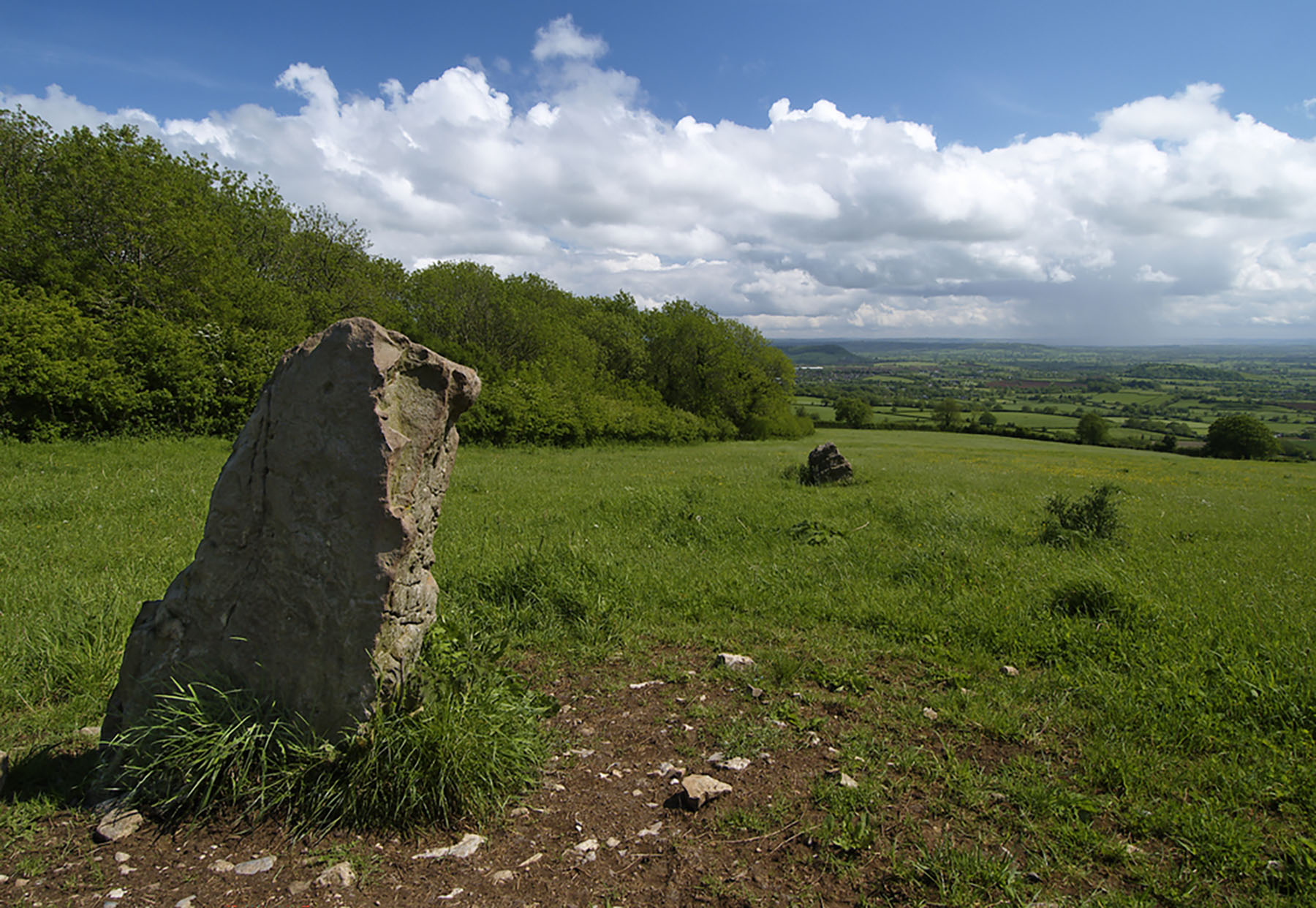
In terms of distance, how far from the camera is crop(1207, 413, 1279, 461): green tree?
53250mm

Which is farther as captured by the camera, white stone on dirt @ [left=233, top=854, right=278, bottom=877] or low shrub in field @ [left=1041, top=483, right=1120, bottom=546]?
low shrub in field @ [left=1041, top=483, right=1120, bottom=546]

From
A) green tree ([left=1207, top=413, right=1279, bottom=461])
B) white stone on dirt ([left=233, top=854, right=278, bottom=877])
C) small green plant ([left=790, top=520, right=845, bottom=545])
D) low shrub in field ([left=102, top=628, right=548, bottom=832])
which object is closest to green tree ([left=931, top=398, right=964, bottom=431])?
green tree ([left=1207, top=413, right=1279, bottom=461])

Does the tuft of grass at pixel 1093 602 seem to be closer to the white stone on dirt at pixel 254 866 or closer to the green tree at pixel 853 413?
the white stone on dirt at pixel 254 866

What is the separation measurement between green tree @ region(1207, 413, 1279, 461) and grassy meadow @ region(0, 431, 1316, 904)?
52.4 meters

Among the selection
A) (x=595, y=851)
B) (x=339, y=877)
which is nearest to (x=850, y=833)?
(x=595, y=851)

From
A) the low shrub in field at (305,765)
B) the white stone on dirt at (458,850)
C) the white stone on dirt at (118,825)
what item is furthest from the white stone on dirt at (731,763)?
the white stone on dirt at (118,825)

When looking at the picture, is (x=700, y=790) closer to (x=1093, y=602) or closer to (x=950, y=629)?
(x=950, y=629)

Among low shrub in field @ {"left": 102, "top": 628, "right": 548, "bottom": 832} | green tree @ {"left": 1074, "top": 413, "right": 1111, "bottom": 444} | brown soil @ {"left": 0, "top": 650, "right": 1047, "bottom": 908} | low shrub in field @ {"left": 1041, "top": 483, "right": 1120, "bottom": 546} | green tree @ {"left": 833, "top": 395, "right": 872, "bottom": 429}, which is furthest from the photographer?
green tree @ {"left": 833, "top": 395, "right": 872, "bottom": 429}

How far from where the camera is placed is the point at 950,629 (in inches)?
273

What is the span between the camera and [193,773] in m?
3.94

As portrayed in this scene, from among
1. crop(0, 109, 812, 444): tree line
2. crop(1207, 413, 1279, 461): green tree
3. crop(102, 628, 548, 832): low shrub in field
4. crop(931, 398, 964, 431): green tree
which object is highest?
crop(0, 109, 812, 444): tree line

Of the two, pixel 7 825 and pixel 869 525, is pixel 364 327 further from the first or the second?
pixel 869 525

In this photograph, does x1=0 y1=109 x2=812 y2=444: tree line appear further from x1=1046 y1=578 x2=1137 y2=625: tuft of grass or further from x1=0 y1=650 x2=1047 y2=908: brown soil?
x1=1046 y1=578 x2=1137 y2=625: tuft of grass

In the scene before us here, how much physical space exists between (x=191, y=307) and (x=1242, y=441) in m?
76.5
